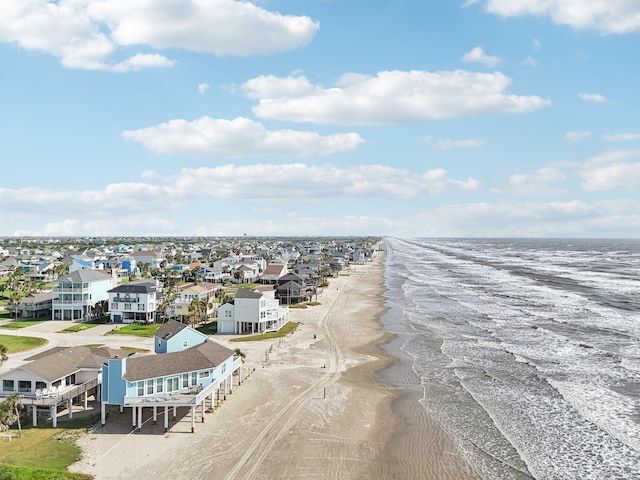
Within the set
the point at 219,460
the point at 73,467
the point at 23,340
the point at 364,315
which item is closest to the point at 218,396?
the point at 219,460

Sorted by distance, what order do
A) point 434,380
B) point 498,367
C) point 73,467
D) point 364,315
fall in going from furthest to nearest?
point 364,315
point 498,367
point 434,380
point 73,467

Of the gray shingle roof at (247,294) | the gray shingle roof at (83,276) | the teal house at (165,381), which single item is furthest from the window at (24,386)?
the gray shingle roof at (83,276)

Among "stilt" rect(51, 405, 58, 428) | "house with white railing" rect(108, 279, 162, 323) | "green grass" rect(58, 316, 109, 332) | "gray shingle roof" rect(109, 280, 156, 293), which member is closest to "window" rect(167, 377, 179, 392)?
"stilt" rect(51, 405, 58, 428)

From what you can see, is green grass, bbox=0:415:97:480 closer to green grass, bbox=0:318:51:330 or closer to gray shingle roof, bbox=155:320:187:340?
gray shingle roof, bbox=155:320:187:340

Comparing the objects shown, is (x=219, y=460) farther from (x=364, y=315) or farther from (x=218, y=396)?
(x=364, y=315)

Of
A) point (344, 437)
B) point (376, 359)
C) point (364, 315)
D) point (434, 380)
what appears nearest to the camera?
point (344, 437)

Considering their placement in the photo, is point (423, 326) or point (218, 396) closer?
point (218, 396)
